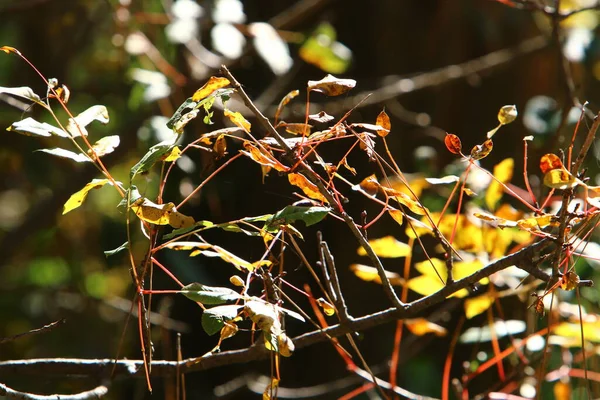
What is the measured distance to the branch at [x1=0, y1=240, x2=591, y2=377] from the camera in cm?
47

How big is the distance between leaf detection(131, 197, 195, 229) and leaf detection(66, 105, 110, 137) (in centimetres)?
8

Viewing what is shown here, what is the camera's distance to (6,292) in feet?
5.81

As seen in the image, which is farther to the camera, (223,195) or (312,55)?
(223,195)

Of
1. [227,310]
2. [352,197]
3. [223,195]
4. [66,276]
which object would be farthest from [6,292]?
[227,310]

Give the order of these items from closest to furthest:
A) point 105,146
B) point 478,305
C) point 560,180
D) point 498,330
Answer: point 560,180, point 105,146, point 478,305, point 498,330

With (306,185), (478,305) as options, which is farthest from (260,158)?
(478,305)

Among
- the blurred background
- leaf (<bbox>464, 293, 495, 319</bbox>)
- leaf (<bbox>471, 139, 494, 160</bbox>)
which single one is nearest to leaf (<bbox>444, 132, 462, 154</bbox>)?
leaf (<bbox>471, 139, 494, 160</bbox>)

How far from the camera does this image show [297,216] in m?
0.44

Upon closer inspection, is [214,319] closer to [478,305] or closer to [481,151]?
[481,151]

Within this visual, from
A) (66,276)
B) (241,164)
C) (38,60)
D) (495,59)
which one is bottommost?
(66,276)

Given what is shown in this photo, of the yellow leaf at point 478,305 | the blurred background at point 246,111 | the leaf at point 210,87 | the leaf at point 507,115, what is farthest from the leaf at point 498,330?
the leaf at point 210,87

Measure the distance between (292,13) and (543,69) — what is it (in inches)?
21.6

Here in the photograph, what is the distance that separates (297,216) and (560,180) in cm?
15

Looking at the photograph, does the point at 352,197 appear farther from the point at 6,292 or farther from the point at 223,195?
the point at 6,292
